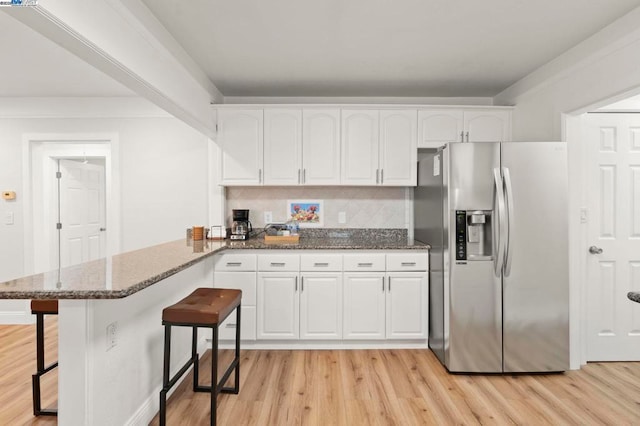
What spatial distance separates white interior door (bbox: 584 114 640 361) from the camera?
9.90 ft

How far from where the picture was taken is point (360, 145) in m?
3.55

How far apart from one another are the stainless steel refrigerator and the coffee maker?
2018 millimetres

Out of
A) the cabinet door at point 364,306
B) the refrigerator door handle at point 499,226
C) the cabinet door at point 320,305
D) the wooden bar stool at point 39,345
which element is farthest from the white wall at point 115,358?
the refrigerator door handle at point 499,226

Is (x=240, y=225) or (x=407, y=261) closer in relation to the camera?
(x=407, y=261)

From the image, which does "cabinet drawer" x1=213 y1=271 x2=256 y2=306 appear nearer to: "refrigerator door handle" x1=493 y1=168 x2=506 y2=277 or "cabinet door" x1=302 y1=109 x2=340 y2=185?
"cabinet door" x1=302 y1=109 x2=340 y2=185

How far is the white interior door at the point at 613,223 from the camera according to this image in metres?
3.02

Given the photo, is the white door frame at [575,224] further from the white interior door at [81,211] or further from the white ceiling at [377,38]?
the white interior door at [81,211]

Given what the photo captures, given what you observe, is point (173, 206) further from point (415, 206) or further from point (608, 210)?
point (608, 210)

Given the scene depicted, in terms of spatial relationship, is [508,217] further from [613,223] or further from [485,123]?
[485,123]

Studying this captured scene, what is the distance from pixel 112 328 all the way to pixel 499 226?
2.64 meters

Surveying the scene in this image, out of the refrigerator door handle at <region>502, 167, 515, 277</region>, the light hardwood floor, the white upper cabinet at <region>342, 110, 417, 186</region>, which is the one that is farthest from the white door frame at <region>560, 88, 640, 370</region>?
the white upper cabinet at <region>342, 110, 417, 186</region>

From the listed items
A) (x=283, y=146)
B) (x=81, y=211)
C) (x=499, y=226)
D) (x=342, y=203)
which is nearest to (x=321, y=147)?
(x=283, y=146)

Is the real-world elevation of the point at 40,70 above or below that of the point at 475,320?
above

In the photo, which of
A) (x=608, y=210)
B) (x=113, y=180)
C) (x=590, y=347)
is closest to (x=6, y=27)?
(x=113, y=180)
